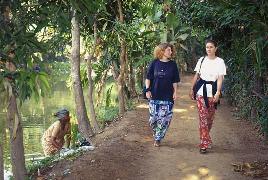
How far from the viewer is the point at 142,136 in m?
8.41

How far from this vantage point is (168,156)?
6.77 m

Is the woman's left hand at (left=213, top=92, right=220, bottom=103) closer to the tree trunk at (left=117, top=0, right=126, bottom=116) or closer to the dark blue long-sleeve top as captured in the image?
the dark blue long-sleeve top

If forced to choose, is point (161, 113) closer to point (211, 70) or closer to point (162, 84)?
point (162, 84)

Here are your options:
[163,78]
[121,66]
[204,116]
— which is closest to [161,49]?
[163,78]

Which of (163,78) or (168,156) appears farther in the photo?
(163,78)

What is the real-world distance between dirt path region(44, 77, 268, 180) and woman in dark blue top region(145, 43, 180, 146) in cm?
60

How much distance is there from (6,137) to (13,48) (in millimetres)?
12744

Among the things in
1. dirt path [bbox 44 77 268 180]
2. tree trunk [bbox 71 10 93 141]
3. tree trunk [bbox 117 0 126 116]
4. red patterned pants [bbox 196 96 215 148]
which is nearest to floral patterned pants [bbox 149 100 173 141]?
dirt path [bbox 44 77 268 180]

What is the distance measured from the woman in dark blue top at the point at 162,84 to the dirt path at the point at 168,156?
60 centimetres

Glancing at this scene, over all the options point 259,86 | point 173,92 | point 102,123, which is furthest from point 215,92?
point 102,123

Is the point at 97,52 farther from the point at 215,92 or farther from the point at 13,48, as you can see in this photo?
the point at 13,48

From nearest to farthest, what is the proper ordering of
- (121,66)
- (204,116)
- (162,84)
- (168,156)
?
(204,116) → (168,156) → (162,84) → (121,66)

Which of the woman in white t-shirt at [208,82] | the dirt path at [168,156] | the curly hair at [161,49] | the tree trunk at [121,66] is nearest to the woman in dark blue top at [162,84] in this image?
the curly hair at [161,49]

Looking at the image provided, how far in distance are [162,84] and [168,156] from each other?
1131mm
